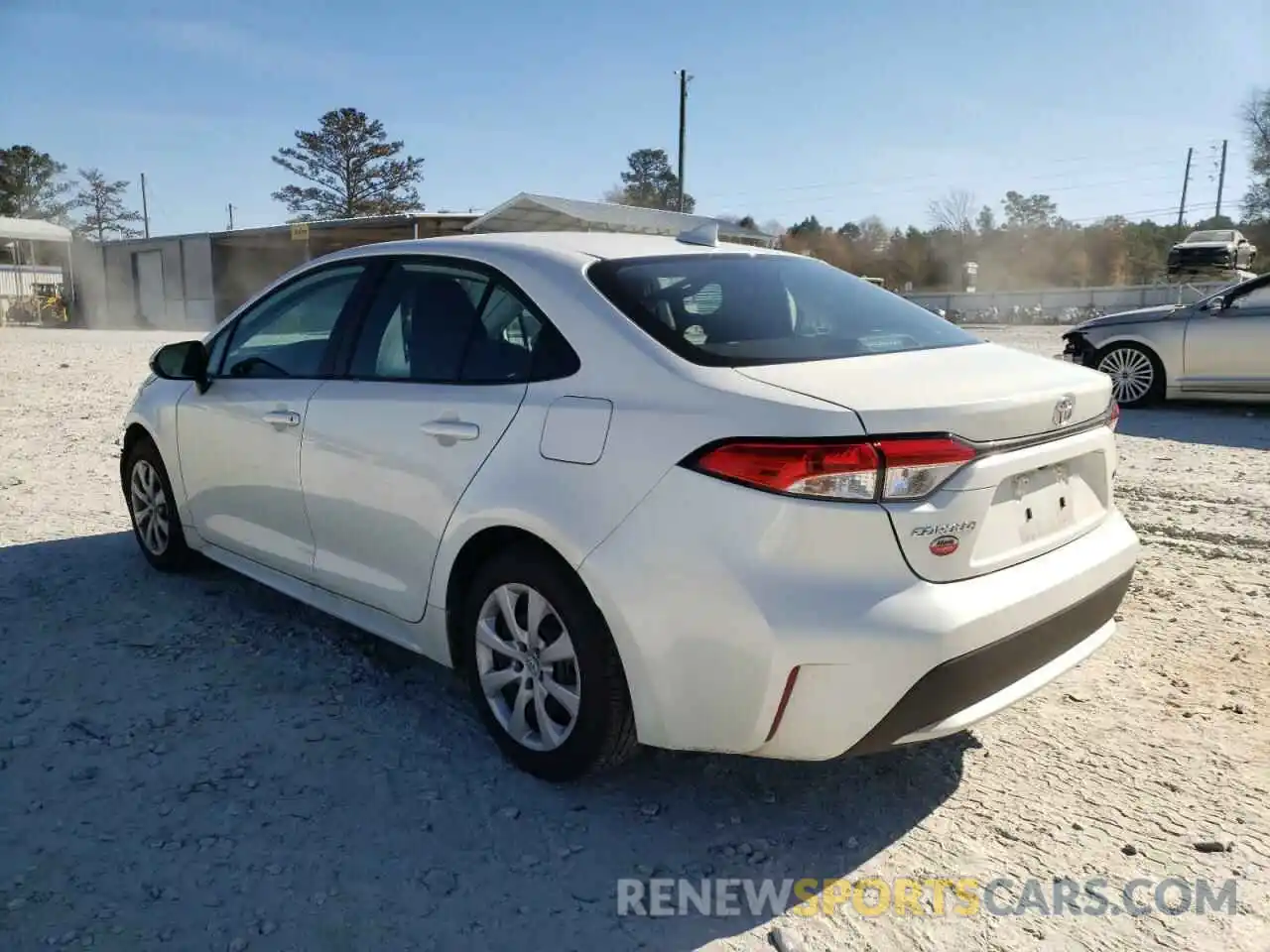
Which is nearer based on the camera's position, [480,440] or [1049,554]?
[1049,554]

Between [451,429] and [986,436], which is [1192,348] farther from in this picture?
[451,429]

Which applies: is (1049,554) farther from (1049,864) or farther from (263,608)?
(263,608)

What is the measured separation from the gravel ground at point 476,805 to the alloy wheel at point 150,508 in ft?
1.62

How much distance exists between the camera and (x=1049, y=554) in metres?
2.65

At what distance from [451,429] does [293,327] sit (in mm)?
1383

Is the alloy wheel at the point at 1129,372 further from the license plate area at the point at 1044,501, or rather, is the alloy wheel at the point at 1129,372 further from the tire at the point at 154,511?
the tire at the point at 154,511

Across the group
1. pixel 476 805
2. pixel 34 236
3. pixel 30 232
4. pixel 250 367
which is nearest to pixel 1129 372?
pixel 250 367

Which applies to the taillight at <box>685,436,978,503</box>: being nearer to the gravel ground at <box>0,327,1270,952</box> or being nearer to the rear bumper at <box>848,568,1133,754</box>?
the rear bumper at <box>848,568,1133,754</box>

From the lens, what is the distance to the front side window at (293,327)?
3730 millimetres

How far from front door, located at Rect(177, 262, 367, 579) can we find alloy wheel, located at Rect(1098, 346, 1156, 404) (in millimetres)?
8559

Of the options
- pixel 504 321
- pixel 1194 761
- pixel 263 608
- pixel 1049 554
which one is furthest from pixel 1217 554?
pixel 263 608

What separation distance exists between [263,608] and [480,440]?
201 centimetres

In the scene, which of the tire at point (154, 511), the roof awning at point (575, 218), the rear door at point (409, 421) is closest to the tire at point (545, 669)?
the rear door at point (409, 421)

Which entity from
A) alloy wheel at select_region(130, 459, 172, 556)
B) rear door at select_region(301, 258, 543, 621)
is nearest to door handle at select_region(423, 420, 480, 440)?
rear door at select_region(301, 258, 543, 621)
